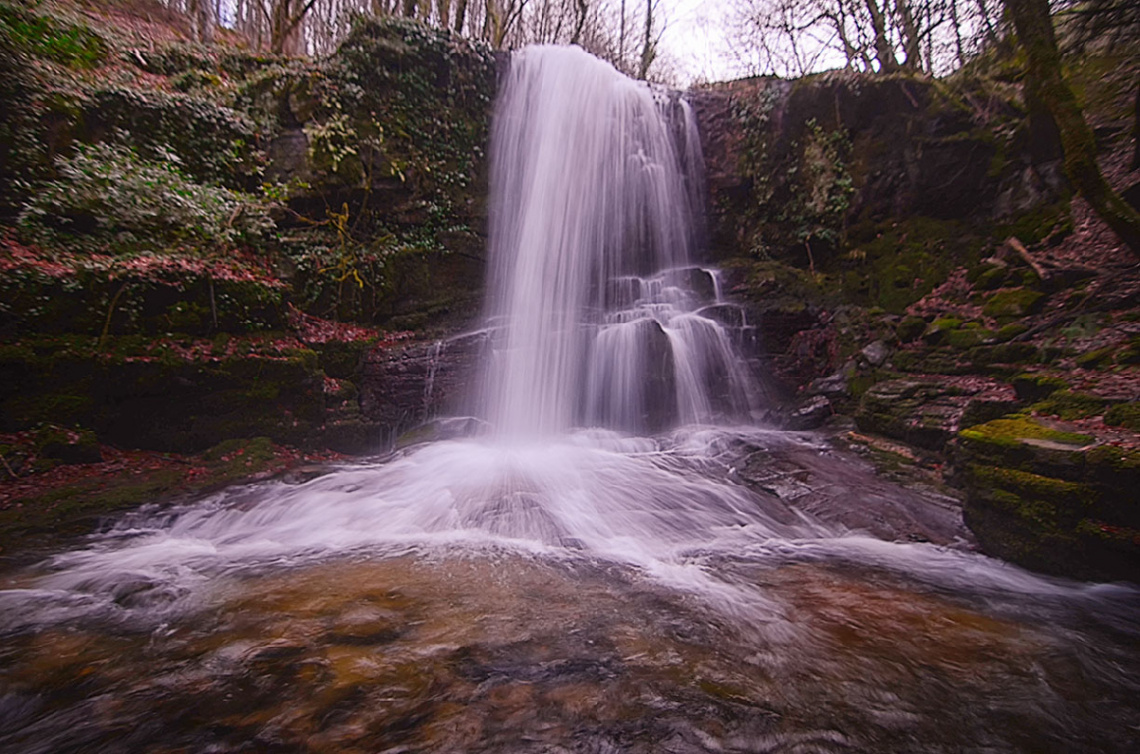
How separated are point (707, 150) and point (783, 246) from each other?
11.8ft

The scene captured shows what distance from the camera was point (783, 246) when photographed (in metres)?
11.3

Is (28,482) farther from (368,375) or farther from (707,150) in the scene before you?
(707,150)

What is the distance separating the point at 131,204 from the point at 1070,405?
12446 mm

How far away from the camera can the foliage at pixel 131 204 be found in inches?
266

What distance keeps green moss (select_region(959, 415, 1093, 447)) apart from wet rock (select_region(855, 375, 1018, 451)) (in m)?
1.06

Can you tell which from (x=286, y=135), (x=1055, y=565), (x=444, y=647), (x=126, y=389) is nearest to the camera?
(x=444, y=647)

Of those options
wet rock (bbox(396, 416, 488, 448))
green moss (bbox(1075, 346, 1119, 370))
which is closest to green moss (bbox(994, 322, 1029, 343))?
green moss (bbox(1075, 346, 1119, 370))

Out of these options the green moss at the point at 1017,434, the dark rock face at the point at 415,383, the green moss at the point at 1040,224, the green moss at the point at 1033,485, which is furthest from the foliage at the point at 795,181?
the dark rock face at the point at 415,383

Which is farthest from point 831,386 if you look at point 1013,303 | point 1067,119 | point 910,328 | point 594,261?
point 594,261

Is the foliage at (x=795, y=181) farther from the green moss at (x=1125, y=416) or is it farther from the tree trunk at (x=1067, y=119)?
the green moss at (x=1125, y=416)

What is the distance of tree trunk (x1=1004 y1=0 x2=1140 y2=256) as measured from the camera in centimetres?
558

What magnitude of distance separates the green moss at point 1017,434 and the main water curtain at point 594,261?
427 cm

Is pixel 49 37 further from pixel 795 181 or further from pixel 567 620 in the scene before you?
pixel 795 181

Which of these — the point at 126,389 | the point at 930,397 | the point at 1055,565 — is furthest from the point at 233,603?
the point at 930,397
